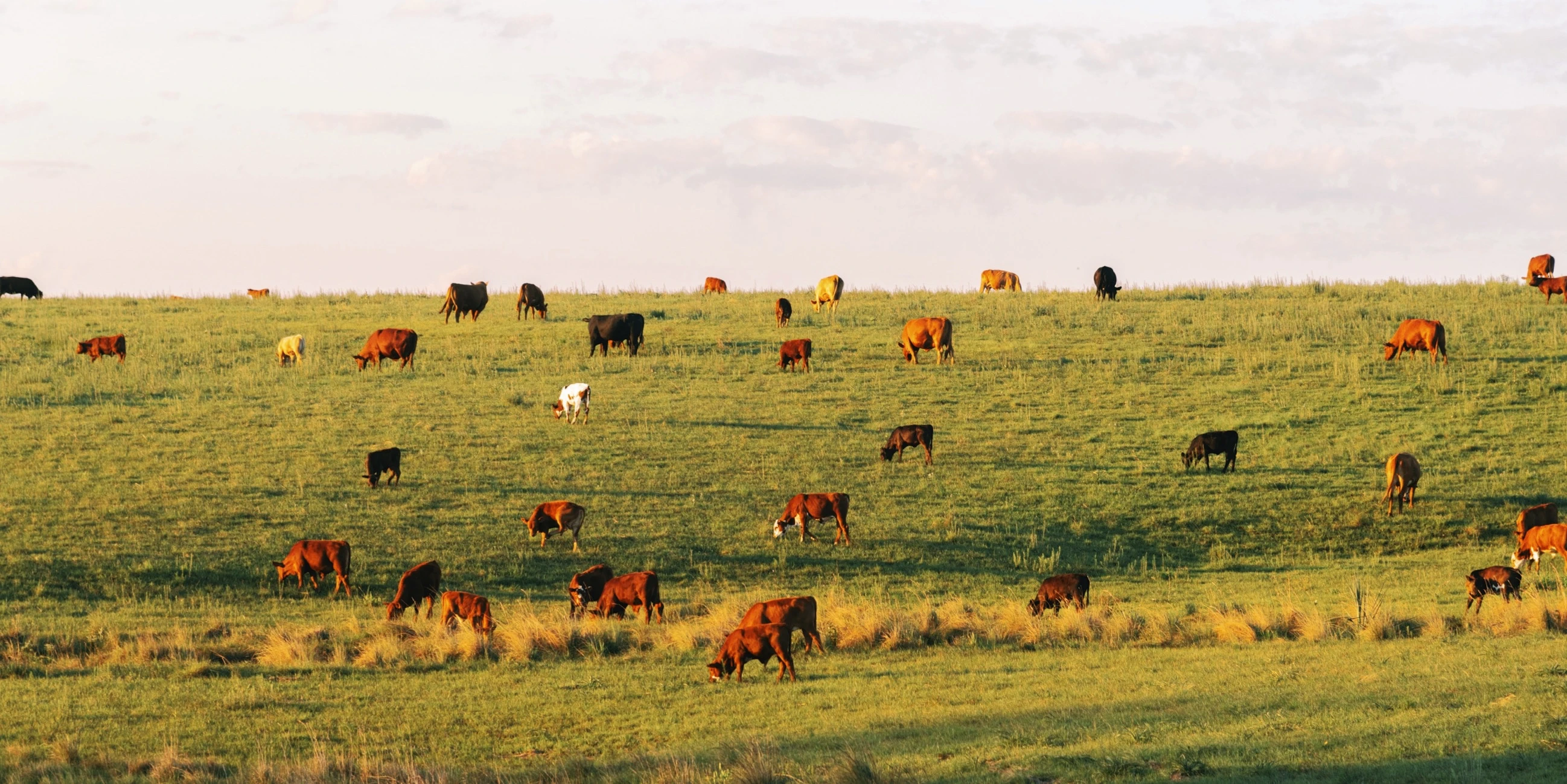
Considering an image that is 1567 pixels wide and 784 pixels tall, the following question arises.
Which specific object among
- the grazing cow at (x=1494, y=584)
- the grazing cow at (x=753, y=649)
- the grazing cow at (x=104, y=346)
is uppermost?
the grazing cow at (x=104, y=346)

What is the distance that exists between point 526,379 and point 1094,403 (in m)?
15.9

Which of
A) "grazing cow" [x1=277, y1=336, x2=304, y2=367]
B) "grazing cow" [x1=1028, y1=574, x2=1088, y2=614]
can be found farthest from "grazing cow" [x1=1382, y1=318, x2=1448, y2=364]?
"grazing cow" [x1=277, y1=336, x2=304, y2=367]

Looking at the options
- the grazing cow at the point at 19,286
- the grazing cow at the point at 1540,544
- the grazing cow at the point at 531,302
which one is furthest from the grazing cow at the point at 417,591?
the grazing cow at the point at 19,286

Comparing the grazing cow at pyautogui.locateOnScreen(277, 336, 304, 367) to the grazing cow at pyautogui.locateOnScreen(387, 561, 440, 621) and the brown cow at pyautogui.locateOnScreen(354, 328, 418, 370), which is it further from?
the grazing cow at pyautogui.locateOnScreen(387, 561, 440, 621)

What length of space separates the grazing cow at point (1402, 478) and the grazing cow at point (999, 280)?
35.4m

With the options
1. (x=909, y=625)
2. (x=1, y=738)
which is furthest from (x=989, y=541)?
(x=1, y=738)

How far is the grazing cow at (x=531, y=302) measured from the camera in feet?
166

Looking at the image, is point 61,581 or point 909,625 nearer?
point 909,625

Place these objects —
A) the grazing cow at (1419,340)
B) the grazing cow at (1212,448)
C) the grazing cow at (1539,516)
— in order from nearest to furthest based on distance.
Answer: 1. the grazing cow at (1539,516)
2. the grazing cow at (1212,448)
3. the grazing cow at (1419,340)

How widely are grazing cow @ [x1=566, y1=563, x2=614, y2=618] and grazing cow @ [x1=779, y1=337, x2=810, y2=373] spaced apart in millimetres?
20378

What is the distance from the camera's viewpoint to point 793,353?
40625 mm

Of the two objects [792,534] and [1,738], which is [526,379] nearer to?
[792,534]

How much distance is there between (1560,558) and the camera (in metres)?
24.1

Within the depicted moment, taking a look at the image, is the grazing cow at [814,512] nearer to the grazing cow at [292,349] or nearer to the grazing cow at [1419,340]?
the grazing cow at [1419,340]
